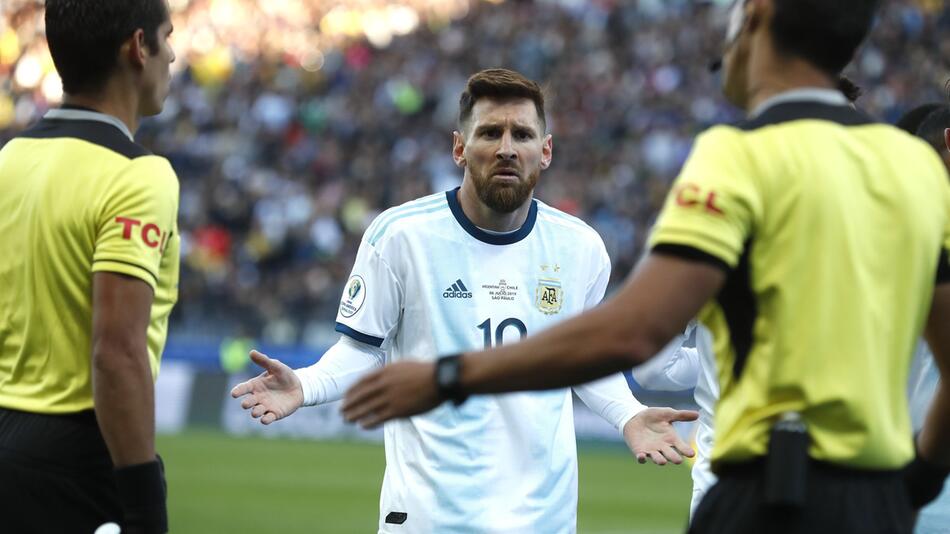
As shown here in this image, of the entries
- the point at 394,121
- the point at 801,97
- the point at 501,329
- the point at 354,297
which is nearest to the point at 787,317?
the point at 801,97

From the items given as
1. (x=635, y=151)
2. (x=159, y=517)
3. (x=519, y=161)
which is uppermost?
(x=635, y=151)

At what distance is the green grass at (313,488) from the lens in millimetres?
13258

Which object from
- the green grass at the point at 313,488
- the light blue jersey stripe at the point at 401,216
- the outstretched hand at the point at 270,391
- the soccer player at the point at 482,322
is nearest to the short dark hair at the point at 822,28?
the soccer player at the point at 482,322

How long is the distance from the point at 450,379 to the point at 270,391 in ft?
6.94

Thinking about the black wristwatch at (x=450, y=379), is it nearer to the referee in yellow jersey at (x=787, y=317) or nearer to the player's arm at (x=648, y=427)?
the referee in yellow jersey at (x=787, y=317)

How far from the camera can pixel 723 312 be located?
127 inches

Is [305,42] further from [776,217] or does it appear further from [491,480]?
[776,217]

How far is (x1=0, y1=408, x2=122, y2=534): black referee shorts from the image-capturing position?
3.88 m

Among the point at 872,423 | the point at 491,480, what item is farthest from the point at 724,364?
the point at 491,480

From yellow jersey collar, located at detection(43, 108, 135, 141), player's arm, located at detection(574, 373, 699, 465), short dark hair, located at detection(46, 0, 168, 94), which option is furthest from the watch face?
player's arm, located at detection(574, 373, 699, 465)

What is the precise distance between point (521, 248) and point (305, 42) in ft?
96.1

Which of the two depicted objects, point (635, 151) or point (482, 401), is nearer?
point (482, 401)

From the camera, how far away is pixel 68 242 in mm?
3844

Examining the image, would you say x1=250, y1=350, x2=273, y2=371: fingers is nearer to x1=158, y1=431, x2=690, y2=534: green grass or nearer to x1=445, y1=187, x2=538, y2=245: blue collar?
x1=445, y1=187, x2=538, y2=245: blue collar
